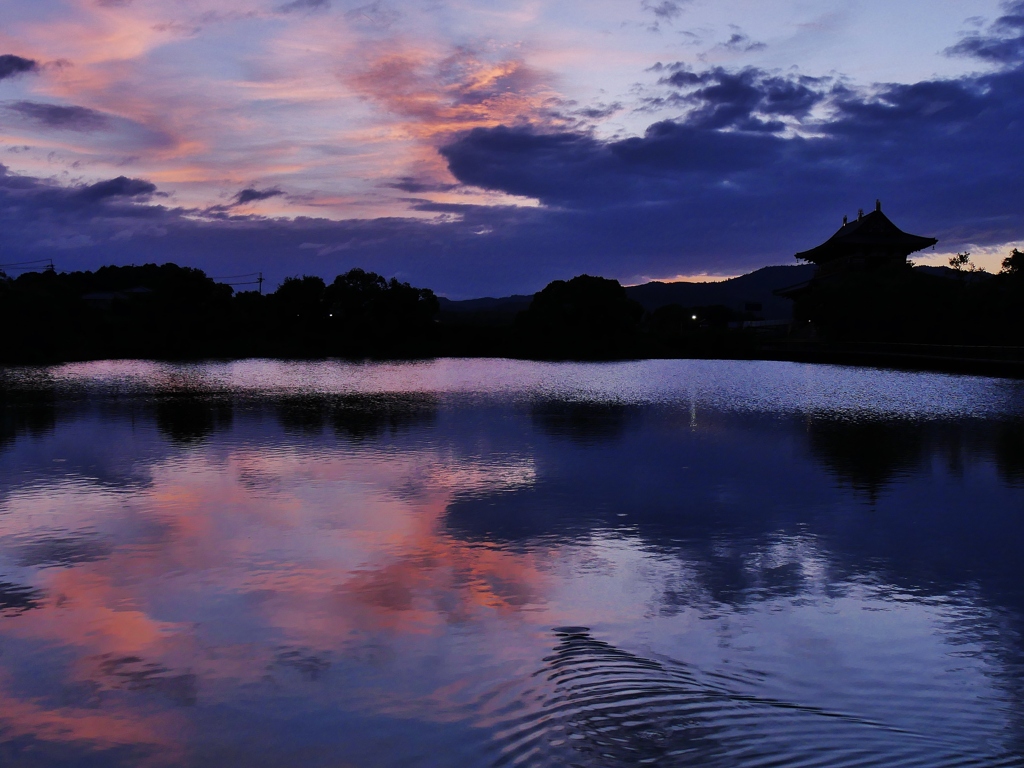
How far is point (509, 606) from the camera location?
6.02 m

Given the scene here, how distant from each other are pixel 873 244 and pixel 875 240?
430 millimetres

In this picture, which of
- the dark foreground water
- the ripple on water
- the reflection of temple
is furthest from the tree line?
the ripple on water

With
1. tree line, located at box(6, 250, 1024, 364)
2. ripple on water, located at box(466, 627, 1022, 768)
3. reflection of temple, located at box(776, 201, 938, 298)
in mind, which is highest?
reflection of temple, located at box(776, 201, 938, 298)

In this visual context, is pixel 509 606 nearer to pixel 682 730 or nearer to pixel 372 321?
pixel 682 730

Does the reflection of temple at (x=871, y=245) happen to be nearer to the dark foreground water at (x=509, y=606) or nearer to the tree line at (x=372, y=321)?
the tree line at (x=372, y=321)

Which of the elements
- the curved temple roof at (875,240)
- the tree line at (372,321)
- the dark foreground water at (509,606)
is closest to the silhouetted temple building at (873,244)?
the curved temple roof at (875,240)

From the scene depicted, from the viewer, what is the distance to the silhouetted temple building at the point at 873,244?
221ft

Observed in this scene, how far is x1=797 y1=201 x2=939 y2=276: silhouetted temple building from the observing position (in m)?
67.4

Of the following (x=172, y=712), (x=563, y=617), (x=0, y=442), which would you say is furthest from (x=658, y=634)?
(x=0, y=442)

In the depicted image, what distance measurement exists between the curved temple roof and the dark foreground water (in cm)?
6000

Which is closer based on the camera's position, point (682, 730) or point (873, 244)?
point (682, 730)

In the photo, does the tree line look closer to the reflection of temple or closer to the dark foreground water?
the reflection of temple

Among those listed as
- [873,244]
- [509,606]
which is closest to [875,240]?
[873,244]

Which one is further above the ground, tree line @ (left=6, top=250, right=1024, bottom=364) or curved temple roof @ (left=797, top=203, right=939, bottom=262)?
curved temple roof @ (left=797, top=203, right=939, bottom=262)
